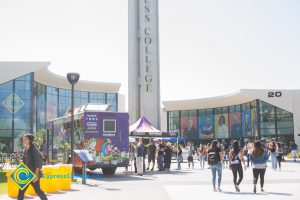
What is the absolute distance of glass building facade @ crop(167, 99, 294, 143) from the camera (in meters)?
53.1

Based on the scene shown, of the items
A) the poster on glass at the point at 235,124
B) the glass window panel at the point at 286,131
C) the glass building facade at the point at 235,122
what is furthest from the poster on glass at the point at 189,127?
the glass window panel at the point at 286,131

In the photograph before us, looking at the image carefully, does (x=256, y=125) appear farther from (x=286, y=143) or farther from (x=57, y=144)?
(x=57, y=144)

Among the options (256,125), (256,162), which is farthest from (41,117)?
(256,162)

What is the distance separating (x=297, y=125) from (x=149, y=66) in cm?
1814

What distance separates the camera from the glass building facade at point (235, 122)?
→ 53094 mm

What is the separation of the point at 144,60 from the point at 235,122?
23022 mm

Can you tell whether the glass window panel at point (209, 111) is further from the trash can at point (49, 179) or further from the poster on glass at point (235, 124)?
the trash can at point (49, 179)

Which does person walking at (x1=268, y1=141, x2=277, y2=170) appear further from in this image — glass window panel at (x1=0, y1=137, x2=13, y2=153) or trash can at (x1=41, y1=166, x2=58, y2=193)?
glass window panel at (x1=0, y1=137, x2=13, y2=153)

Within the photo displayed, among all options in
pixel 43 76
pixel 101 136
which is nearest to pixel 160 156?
pixel 101 136

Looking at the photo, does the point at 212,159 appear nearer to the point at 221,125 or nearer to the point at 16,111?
the point at 16,111

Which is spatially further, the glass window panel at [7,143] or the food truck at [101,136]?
the glass window panel at [7,143]

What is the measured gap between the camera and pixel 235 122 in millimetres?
64375

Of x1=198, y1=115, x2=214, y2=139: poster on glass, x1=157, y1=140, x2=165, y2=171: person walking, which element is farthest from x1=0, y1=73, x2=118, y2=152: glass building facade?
x1=198, y1=115, x2=214, y2=139: poster on glass

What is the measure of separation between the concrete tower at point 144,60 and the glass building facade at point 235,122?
1515 centimetres
